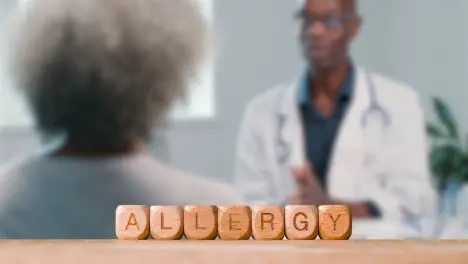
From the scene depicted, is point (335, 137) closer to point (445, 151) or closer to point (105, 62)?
point (445, 151)

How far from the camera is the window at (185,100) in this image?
140cm

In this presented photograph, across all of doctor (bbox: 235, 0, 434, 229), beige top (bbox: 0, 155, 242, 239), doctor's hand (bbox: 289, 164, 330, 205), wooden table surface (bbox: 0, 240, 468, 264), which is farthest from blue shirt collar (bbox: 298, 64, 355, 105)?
wooden table surface (bbox: 0, 240, 468, 264)

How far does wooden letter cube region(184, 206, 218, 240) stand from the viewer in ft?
3.06

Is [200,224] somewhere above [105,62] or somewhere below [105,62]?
below

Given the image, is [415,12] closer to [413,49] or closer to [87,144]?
[413,49]

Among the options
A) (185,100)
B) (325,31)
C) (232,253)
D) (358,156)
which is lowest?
(232,253)

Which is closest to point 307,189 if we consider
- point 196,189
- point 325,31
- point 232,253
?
point 196,189

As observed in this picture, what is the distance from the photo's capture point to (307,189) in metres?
1.40

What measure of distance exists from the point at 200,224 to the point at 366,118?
1.95 feet

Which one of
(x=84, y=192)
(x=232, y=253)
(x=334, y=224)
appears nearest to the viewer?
(x=232, y=253)

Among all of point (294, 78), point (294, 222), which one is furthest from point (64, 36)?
point (294, 222)

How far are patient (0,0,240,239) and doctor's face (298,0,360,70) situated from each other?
0.71ft

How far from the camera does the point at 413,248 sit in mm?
799

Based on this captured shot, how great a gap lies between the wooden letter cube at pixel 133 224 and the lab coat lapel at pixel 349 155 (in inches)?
21.5
